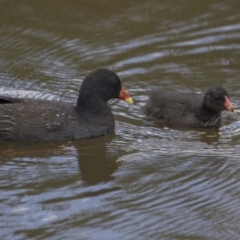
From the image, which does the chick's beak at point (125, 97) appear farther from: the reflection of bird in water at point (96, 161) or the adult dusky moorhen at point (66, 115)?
the reflection of bird in water at point (96, 161)

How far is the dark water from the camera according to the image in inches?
290

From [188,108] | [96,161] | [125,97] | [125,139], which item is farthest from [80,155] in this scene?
[188,108]

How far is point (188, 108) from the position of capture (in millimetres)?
10867

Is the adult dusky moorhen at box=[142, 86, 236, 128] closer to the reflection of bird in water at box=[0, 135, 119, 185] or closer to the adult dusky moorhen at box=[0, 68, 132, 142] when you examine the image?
the adult dusky moorhen at box=[0, 68, 132, 142]

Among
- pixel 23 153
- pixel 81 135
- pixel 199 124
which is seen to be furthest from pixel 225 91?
pixel 23 153

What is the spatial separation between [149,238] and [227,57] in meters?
6.15

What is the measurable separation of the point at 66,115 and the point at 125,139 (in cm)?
75

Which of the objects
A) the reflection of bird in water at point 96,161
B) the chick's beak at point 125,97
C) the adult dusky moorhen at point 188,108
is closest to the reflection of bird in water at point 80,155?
the reflection of bird in water at point 96,161

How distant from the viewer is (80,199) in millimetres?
7797

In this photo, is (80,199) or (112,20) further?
(112,20)

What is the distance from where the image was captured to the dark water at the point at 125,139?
290 inches

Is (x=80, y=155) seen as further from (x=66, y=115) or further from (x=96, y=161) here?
(x=66, y=115)

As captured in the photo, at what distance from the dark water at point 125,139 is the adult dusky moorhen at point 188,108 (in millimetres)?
190

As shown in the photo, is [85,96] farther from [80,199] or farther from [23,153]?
[80,199]
